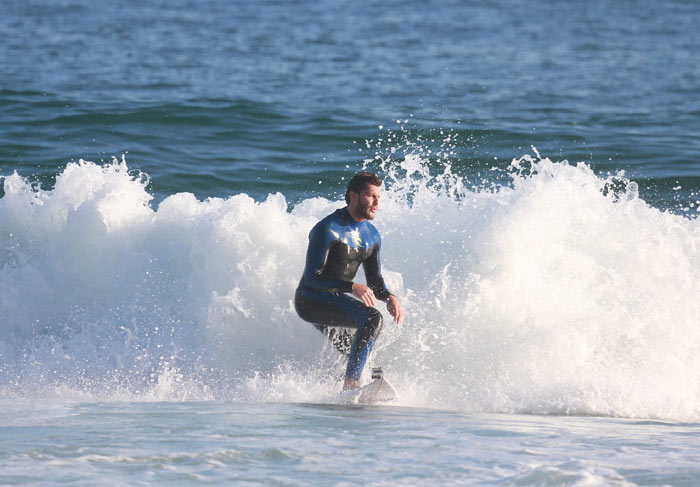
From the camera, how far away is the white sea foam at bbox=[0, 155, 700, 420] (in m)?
7.88

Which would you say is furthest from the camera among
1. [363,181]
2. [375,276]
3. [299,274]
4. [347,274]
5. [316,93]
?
[316,93]

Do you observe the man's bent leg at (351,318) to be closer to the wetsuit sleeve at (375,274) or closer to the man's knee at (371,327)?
the man's knee at (371,327)

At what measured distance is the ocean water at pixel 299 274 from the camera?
5449 mm

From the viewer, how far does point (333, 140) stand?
50.4 ft

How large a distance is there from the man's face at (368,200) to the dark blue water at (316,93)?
5.67 m

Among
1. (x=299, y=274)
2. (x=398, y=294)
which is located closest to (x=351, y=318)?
(x=398, y=294)

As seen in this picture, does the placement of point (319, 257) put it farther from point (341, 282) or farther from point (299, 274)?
point (299, 274)

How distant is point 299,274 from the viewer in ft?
30.1

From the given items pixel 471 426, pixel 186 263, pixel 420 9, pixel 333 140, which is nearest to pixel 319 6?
pixel 420 9

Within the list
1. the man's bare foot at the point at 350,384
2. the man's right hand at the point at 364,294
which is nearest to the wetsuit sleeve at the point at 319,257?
the man's right hand at the point at 364,294

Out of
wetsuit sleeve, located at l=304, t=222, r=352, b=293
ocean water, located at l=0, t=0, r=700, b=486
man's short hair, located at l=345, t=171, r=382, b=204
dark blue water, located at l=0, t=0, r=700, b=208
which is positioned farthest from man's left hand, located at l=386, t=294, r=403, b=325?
dark blue water, located at l=0, t=0, r=700, b=208

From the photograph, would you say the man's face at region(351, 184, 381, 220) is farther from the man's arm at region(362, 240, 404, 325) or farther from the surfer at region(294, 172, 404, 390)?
the man's arm at region(362, 240, 404, 325)

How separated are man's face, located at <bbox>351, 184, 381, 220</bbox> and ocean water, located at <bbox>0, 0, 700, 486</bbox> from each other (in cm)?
147

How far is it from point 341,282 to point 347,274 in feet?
0.84
